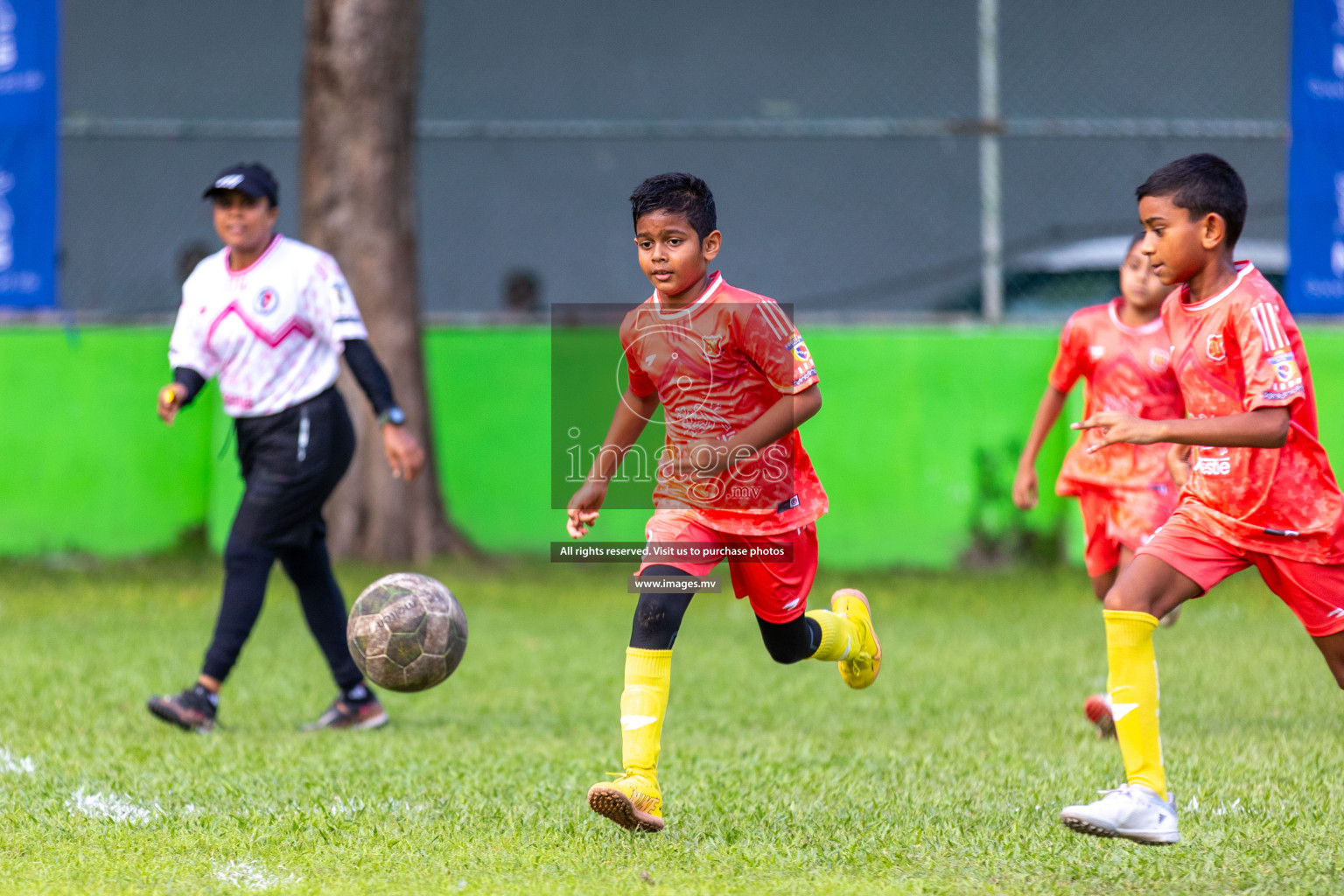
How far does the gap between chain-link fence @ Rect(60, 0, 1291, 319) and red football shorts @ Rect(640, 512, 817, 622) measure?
7531 millimetres

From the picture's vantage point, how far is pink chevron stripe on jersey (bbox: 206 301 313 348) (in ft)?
20.0

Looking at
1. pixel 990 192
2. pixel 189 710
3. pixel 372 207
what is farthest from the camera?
pixel 990 192

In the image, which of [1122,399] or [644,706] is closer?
[644,706]

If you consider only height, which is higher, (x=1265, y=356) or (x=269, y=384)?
(x=1265, y=356)

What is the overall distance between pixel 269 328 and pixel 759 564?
2545 mm

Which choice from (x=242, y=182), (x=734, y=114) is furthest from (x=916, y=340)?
(x=242, y=182)

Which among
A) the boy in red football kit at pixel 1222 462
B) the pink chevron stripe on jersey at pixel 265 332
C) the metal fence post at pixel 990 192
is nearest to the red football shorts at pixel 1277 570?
→ the boy in red football kit at pixel 1222 462

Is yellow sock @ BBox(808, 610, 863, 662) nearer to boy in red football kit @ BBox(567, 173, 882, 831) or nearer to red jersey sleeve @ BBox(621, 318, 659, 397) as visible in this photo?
boy in red football kit @ BBox(567, 173, 882, 831)

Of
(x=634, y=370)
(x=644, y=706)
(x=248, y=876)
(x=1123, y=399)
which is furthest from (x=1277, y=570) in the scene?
(x=248, y=876)

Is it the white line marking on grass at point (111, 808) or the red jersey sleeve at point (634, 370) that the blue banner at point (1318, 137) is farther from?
the white line marking on grass at point (111, 808)

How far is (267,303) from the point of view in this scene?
20.0ft

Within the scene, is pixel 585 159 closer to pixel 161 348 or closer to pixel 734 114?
pixel 734 114

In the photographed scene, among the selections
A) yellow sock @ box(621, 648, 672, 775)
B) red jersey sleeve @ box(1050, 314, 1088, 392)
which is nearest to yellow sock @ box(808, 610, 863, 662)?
yellow sock @ box(621, 648, 672, 775)

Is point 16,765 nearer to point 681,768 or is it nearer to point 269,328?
point 269,328
